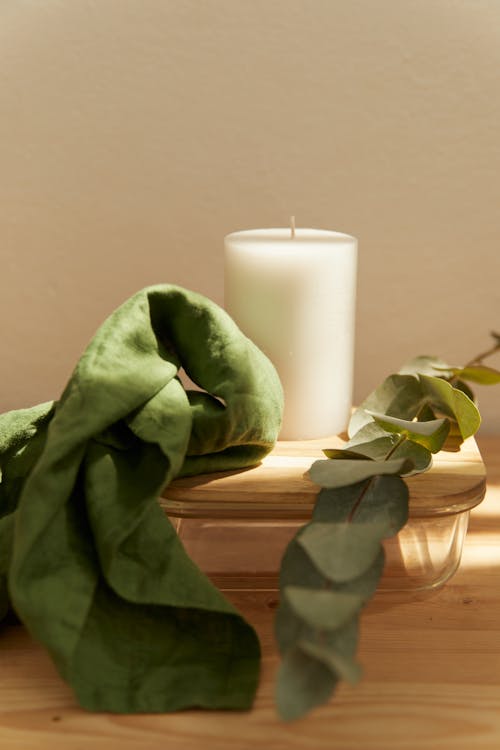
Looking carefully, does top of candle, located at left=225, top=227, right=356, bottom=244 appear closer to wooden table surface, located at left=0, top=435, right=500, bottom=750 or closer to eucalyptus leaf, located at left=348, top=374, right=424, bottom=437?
eucalyptus leaf, located at left=348, top=374, right=424, bottom=437

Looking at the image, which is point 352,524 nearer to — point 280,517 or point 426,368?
point 280,517

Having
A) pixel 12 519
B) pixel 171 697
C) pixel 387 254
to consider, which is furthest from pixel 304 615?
pixel 387 254

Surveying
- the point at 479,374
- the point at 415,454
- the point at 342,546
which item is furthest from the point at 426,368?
the point at 342,546

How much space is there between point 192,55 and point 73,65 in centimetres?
10

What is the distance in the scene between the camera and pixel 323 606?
39 centimetres

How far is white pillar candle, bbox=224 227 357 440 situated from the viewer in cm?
58

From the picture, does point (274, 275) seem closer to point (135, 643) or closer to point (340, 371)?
point (340, 371)

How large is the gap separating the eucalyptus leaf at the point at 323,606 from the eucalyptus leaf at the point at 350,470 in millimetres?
90

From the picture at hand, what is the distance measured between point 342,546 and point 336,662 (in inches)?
3.5

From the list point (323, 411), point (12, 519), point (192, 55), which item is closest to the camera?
point (12, 519)

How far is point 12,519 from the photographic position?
1.62ft

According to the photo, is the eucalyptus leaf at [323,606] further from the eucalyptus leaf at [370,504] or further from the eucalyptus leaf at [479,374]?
the eucalyptus leaf at [479,374]

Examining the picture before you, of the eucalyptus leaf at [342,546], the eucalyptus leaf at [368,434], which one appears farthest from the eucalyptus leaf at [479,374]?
the eucalyptus leaf at [342,546]

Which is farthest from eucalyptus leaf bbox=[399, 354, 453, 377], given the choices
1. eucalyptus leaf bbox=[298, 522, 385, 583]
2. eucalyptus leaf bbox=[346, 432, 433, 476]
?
eucalyptus leaf bbox=[298, 522, 385, 583]
